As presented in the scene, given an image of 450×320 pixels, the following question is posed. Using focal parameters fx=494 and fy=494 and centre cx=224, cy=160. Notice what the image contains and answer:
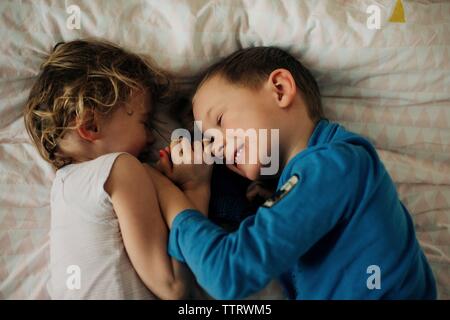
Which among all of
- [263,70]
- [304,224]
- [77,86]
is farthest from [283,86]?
[77,86]

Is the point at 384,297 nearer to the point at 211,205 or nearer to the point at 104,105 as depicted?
the point at 211,205

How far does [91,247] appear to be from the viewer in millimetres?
844

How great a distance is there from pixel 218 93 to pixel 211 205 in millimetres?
221

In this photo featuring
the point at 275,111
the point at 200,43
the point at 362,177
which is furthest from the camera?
the point at 200,43

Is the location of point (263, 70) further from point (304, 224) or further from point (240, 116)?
point (304, 224)

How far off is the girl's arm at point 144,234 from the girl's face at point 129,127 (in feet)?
0.31

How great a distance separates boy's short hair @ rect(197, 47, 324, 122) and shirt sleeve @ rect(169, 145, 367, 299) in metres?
0.19

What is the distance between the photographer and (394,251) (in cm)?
80

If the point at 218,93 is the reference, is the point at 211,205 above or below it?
below

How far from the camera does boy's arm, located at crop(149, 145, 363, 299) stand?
29.8 inches

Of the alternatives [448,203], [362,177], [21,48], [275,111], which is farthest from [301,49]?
[21,48]

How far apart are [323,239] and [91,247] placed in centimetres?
40

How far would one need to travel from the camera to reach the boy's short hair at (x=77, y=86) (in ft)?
3.07

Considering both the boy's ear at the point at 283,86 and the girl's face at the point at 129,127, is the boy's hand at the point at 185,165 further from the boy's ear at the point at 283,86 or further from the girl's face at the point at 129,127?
the boy's ear at the point at 283,86
